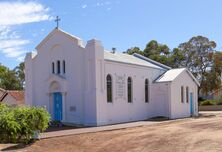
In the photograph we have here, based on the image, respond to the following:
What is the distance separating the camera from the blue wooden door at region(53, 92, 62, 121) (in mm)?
29109

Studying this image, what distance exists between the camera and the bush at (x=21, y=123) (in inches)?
696

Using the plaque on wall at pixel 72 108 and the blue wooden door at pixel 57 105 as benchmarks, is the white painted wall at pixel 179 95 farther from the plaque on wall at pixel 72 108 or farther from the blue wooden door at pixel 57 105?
the blue wooden door at pixel 57 105

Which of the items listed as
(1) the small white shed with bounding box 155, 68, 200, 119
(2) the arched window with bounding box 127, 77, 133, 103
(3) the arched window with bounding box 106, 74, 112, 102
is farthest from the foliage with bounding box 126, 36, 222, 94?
(3) the arched window with bounding box 106, 74, 112, 102

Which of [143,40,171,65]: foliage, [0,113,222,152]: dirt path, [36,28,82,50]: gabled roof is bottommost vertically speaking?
[0,113,222,152]: dirt path

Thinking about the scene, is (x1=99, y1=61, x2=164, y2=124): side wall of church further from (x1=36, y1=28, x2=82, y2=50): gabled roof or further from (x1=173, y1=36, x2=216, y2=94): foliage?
(x1=173, y1=36, x2=216, y2=94): foliage

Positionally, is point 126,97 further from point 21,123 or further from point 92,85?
point 21,123

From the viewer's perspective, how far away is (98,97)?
26500 mm

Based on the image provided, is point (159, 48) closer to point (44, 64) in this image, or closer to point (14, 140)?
point (44, 64)

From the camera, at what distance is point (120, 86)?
97.4 feet

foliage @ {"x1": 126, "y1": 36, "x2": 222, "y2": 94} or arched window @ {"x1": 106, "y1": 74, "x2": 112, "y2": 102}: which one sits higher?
foliage @ {"x1": 126, "y1": 36, "x2": 222, "y2": 94}

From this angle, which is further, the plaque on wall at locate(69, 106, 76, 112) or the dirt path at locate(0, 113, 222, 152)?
the plaque on wall at locate(69, 106, 76, 112)

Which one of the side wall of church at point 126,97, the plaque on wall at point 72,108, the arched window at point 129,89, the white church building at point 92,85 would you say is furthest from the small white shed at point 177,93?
the plaque on wall at point 72,108

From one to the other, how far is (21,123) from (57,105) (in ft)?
38.3

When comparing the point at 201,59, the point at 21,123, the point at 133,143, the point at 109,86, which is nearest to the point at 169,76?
the point at 109,86
